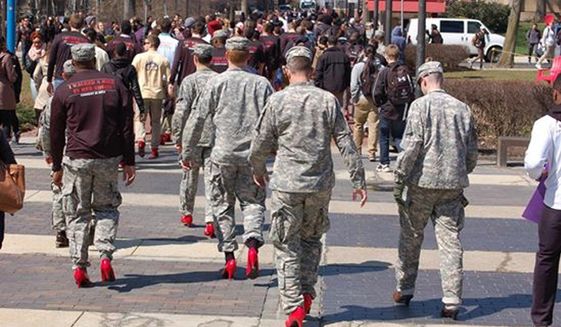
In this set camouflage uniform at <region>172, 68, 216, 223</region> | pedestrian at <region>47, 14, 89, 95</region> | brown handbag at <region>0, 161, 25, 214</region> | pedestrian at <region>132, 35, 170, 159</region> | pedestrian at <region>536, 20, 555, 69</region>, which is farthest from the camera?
pedestrian at <region>536, 20, 555, 69</region>

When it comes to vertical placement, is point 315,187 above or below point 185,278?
above

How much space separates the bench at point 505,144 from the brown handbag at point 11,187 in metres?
9.62

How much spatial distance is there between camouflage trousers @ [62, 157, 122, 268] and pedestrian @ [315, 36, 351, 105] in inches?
345

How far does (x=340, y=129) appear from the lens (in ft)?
24.9

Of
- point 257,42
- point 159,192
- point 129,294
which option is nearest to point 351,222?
point 159,192

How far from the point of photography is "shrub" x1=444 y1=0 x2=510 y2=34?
61562mm

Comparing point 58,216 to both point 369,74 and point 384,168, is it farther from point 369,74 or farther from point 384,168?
point 369,74

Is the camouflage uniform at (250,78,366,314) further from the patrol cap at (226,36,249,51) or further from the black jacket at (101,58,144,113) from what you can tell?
the black jacket at (101,58,144,113)

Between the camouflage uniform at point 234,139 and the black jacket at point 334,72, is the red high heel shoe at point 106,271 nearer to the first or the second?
the camouflage uniform at point 234,139

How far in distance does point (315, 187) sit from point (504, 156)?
877 cm

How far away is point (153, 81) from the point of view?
51.8 ft

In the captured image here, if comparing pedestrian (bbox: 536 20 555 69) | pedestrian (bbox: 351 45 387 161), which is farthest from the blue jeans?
pedestrian (bbox: 536 20 555 69)

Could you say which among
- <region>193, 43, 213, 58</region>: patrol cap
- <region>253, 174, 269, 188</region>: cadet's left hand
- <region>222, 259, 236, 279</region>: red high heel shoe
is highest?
<region>193, 43, 213, 58</region>: patrol cap

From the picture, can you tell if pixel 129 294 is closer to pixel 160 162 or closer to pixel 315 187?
pixel 315 187
